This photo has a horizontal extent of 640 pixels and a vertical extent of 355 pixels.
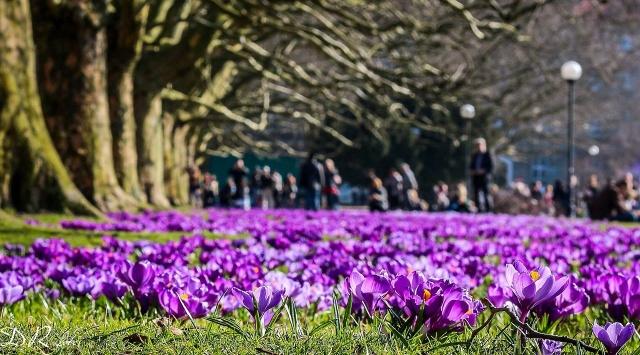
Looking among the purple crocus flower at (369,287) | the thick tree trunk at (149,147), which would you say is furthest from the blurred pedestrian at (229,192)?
the purple crocus flower at (369,287)

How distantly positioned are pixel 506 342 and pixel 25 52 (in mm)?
8813

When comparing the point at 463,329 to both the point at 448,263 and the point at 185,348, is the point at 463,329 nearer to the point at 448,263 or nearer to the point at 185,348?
the point at 185,348

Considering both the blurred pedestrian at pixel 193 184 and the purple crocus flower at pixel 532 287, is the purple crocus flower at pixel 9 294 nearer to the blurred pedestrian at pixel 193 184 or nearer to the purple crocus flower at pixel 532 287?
the purple crocus flower at pixel 532 287

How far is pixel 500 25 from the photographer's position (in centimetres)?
1658

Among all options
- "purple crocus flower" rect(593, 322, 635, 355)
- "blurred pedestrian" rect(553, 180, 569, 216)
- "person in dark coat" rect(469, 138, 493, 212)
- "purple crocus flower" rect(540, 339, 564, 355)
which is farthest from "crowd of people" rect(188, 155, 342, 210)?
"purple crocus flower" rect(593, 322, 635, 355)

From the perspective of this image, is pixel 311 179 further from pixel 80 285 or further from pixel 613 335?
pixel 613 335

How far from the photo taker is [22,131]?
33.1 feet

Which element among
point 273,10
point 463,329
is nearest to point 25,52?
point 273,10

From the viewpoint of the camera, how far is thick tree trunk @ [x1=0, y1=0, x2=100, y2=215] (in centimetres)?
993

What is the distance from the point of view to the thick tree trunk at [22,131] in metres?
9.93

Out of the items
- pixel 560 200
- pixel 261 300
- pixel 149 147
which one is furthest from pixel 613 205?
pixel 261 300

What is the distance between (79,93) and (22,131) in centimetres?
307

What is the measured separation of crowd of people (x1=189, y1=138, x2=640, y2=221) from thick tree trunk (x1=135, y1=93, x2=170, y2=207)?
6201 millimetres

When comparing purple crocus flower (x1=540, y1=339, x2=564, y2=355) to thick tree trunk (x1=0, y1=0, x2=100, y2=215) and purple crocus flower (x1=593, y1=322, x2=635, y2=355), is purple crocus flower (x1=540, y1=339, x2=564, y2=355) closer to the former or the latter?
purple crocus flower (x1=593, y1=322, x2=635, y2=355)
